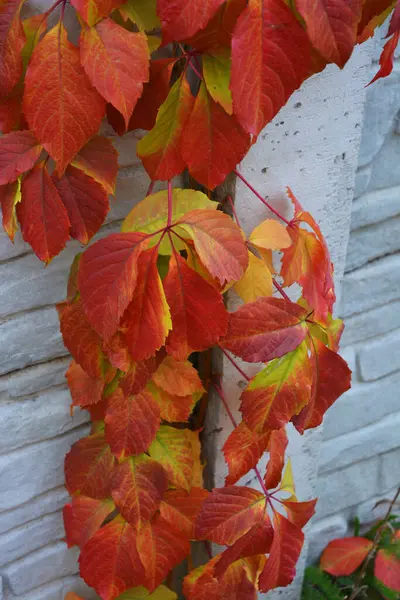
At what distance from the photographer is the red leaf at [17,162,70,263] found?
71 centimetres

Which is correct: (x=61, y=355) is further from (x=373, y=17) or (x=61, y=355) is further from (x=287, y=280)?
(x=373, y=17)

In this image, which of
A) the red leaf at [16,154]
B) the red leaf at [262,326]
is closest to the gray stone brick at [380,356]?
the red leaf at [262,326]

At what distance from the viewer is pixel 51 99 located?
0.65 m

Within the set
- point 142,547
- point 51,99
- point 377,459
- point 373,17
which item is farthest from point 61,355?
point 377,459

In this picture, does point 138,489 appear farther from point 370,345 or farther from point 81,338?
point 370,345

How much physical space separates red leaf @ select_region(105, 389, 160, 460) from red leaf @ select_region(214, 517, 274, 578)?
0.16 meters

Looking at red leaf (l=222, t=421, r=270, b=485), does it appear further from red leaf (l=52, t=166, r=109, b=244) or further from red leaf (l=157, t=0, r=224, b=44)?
red leaf (l=157, t=0, r=224, b=44)

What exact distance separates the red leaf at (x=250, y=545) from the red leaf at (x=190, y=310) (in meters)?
0.27

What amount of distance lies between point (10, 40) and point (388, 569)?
1.25 meters

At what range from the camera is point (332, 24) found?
60cm

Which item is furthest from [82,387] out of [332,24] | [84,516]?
[332,24]

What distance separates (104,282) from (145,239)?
6cm

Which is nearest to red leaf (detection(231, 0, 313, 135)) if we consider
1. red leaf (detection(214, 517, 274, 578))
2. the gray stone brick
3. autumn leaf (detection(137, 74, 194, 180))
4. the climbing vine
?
the climbing vine

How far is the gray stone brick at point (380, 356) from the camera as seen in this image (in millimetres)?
1322
